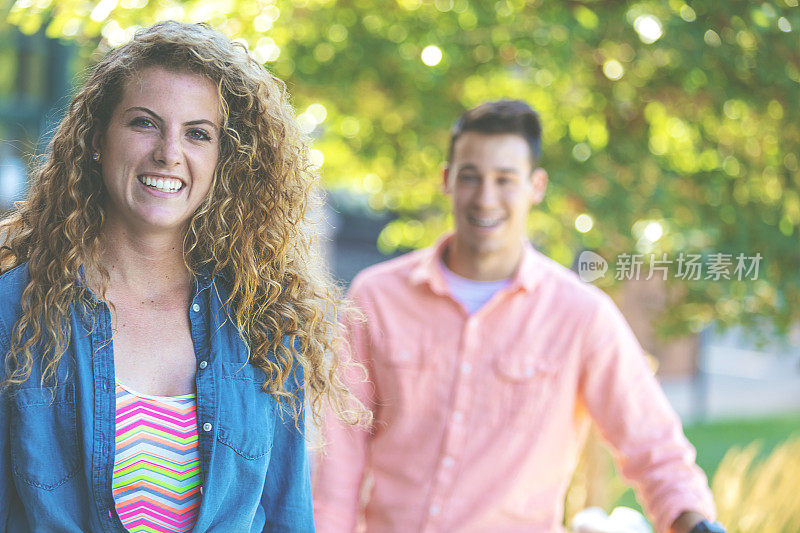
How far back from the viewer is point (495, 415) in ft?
9.59

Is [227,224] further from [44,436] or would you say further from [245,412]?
[44,436]

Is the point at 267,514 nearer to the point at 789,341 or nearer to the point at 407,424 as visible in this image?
the point at 407,424

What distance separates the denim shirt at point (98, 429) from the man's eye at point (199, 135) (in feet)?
1.07

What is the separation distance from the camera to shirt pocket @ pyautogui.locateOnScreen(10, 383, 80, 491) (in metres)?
1.83

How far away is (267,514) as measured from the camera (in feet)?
7.18

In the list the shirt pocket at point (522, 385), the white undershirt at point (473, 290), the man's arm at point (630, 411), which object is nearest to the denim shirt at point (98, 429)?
the shirt pocket at point (522, 385)

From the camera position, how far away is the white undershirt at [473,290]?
122 inches

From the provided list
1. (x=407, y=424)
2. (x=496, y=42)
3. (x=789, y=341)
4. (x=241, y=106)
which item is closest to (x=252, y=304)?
(x=241, y=106)

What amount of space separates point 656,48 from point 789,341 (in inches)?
68.8

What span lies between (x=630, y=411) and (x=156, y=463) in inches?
63.7

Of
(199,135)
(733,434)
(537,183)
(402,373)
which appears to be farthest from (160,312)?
(733,434)

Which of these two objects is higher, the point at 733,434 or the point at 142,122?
the point at 142,122

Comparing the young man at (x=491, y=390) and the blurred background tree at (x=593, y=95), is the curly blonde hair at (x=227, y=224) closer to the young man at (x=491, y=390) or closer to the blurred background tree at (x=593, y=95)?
the young man at (x=491, y=390)

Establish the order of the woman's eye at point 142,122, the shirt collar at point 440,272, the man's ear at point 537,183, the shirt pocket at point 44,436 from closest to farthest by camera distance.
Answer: the shirt pocket at point 44,436 → the woman's eye at point 142,122 → the shirt collar at point 440,272 → the man's ear at point 537,183
